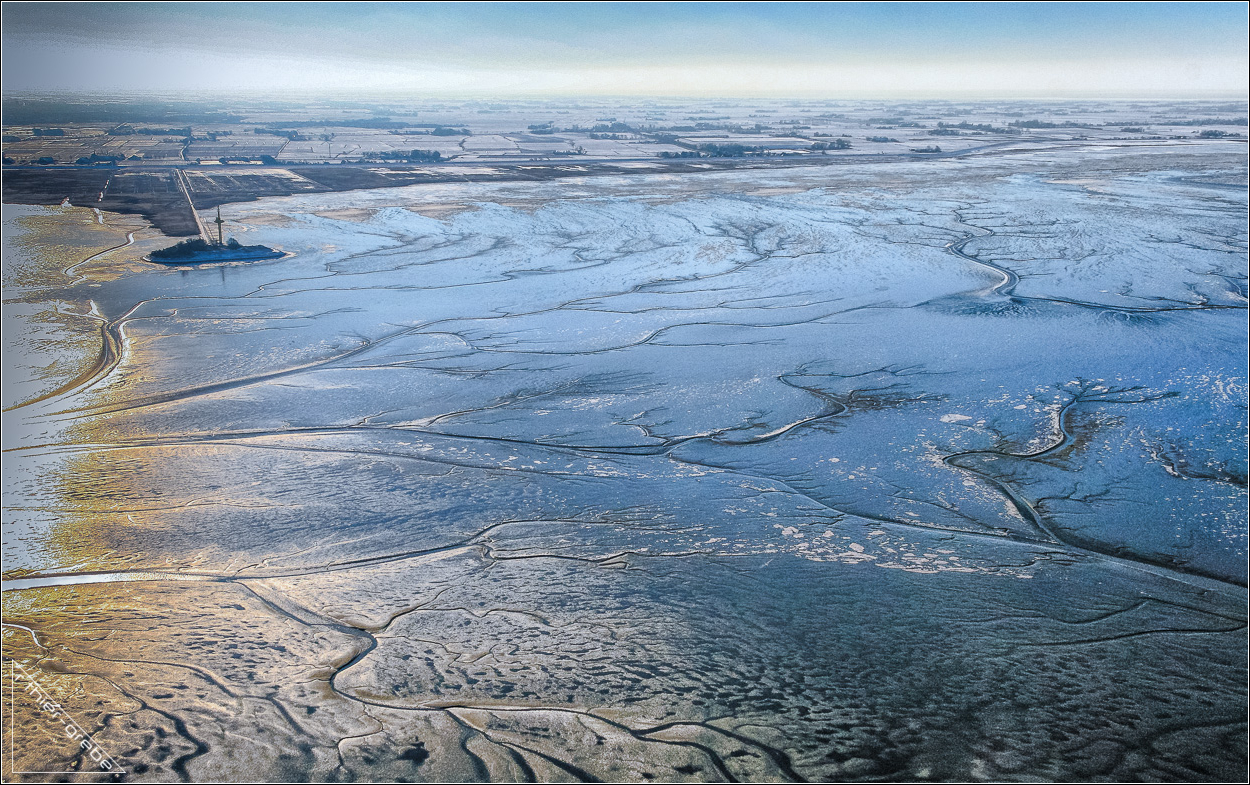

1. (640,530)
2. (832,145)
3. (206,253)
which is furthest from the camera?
(832,145)

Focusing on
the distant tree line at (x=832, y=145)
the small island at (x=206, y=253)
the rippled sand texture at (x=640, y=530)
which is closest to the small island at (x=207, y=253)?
the small island at (x=206, y=253)

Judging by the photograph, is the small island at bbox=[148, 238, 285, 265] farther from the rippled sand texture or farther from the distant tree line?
the distant tree line

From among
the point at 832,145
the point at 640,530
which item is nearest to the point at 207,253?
the point at 640,530

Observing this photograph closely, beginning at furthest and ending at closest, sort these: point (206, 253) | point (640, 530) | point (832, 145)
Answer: point (832, 145)
point (206, 253)
point (640, 530)

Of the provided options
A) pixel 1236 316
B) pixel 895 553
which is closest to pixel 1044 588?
pixel 895 553

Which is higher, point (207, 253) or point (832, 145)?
point (832, 145)

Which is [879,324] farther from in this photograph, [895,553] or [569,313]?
[895,553]

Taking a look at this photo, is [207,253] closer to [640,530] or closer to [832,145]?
[640,530]

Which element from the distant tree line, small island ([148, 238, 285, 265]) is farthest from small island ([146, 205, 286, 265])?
the distant tree line
